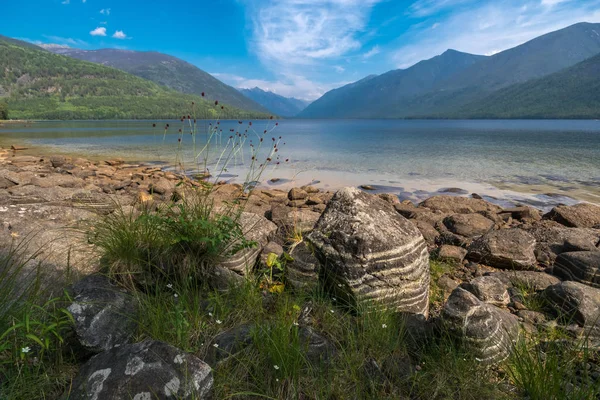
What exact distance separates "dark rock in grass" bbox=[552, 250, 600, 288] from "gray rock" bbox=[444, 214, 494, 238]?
2.64 m

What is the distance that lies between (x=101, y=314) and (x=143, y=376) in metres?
0.96

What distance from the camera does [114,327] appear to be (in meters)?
3.01

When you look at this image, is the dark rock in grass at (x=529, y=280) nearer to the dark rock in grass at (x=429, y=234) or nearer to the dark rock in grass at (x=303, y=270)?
the dark rock in grass at (x=429, y=234)

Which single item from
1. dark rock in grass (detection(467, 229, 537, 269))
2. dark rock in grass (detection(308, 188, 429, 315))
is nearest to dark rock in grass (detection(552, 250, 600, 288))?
dark rock in grass (detection(467, 229, 537, 269))

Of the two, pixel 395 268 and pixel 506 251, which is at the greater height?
pixel 395 268

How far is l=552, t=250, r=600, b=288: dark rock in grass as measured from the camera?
5320mm

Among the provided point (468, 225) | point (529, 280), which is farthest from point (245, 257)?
point (468, 225)

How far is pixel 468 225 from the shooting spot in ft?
29.0

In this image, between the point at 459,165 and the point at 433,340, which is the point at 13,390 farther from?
the point at 459,165

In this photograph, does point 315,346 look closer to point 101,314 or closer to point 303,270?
point 303,270

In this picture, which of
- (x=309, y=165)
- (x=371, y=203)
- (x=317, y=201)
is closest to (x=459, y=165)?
(x=309, y=165)

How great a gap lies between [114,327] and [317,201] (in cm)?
1032

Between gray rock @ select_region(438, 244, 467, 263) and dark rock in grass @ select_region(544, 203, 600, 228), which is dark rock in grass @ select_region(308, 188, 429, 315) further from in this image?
dark rock in grass @ select_region(544, 203, 600, 228)

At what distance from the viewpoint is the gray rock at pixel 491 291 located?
4.64 meters
